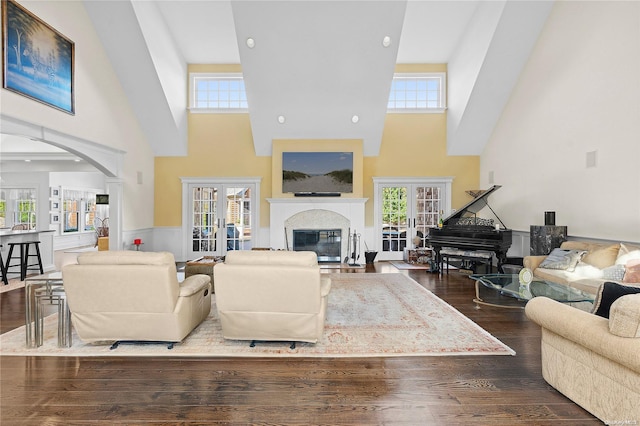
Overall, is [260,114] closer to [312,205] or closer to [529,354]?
[312,205]

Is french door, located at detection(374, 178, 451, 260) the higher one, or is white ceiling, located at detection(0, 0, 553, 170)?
white ceiling, located at detection(0, 0, 553, 170)

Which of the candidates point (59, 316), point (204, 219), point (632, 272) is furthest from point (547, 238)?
point (204, 219)

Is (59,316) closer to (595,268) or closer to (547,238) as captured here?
(595,268)

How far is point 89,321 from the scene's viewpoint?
10.5ft

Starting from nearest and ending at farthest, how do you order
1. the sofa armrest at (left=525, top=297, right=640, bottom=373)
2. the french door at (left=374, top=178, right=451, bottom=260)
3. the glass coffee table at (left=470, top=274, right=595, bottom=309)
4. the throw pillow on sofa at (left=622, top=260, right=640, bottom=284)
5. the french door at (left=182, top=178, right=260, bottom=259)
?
the sofa armrest at (left=525, top=297, right=640, bottom=373), the glass coffee table at (left=470, top=274, right=595, bottom=309), the throw pillow on sofa at (left=622, top=260, right=640, bottom=284), the french door at (left=182, top=178, right=260, bottom=259), the french door at (left=374, top=178, right=451, bottom=260)

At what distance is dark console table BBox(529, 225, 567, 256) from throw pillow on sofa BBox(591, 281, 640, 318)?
361 centimetres

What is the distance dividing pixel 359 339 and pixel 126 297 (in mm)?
2237

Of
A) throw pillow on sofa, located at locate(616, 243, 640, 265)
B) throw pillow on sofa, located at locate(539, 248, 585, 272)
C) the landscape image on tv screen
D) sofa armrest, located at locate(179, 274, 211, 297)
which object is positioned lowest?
sofa armrest, located at locate(179, 274, 211, 297)

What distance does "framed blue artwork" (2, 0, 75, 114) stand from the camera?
471 cm

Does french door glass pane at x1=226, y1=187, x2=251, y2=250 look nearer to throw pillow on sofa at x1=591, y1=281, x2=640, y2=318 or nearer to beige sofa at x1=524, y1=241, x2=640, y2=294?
beige sofa at x1=524, y1=241, x2=640, y2=294

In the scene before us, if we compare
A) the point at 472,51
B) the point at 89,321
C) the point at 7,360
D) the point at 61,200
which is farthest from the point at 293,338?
the point at 61,200

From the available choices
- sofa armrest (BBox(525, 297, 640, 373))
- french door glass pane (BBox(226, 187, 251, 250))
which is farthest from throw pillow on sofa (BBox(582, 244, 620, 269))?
french door glass pane (BBox(226, 187, 251, 250))

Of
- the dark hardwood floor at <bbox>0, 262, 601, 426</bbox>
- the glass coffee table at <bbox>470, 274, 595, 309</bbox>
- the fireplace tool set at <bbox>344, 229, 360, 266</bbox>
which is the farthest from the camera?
the fireplace tool set at <bbox>344, 229, 360, 266</bbox>

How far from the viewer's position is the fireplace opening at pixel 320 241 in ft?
28.5
